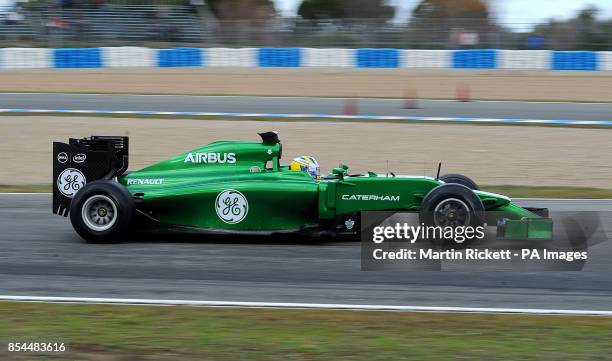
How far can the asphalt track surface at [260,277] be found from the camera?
690 centimetres

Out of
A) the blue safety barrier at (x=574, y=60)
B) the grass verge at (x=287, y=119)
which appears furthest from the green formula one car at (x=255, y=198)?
the blue safety barrier at (x=574, y=60)

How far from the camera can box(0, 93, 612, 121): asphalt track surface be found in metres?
23.3

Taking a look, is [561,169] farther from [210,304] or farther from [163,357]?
[163,357]

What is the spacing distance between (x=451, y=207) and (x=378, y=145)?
9.78 m

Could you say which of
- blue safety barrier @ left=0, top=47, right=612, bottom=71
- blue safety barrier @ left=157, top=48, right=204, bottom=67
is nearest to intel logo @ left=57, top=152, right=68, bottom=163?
blue safety barrier @ left=0, top=47, right=612, bottom=71

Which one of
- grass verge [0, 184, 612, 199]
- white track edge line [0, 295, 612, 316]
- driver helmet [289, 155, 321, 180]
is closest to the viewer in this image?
white track edge line [0, 295, 612, 316]

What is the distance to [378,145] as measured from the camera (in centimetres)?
1791

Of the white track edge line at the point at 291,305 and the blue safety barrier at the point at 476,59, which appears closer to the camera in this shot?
the white track edge line at the point at 291,305

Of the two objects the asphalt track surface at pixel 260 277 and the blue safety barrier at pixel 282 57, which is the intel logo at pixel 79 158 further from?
the blue safety barrier at pixel 282 57

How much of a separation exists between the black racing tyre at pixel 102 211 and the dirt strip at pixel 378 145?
567cm

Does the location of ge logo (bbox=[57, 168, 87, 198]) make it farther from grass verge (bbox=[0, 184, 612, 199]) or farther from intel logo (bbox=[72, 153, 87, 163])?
grass verge (bbox=[0, 184, 612, 199])

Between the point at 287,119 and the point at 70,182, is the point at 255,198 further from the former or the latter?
the point at 287,119

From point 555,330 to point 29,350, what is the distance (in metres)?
3.42

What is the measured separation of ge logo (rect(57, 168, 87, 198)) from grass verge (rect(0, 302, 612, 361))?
2.57 metres
